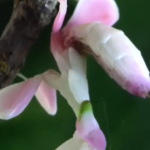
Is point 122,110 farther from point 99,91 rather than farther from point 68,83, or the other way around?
point 68,83

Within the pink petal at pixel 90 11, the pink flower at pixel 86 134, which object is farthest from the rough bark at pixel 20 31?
the pink flower at pixel 86 134

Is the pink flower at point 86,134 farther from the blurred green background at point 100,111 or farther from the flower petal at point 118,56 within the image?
the blurred green background at point 100,111

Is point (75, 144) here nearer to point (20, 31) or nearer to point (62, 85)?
point (62, 85)

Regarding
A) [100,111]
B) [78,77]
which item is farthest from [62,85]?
[100,111]

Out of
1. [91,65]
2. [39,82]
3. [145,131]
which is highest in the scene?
[39,82]

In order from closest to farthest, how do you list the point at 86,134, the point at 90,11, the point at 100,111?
1. the point at 86,134
2. the point at 90,11
3. the point at 100,111

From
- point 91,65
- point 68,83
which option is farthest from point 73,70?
point 91,65

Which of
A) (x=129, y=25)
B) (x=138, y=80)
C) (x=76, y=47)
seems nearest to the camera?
(x=138, y=80)
